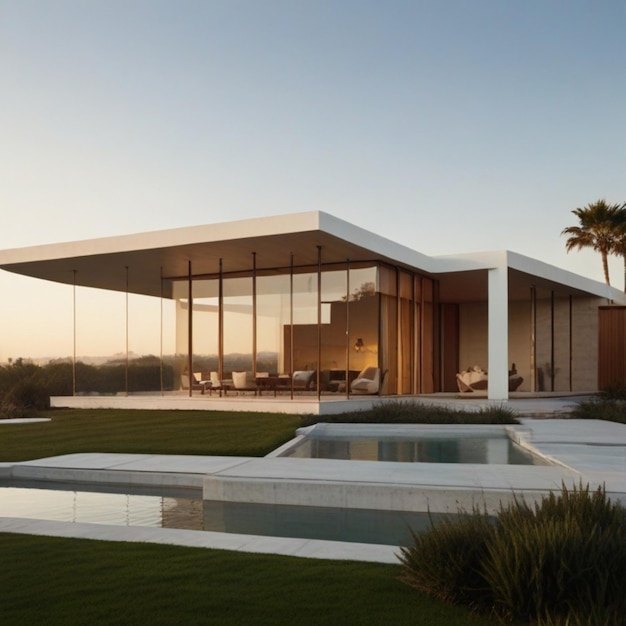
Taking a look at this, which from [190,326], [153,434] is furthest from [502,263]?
[153,434]

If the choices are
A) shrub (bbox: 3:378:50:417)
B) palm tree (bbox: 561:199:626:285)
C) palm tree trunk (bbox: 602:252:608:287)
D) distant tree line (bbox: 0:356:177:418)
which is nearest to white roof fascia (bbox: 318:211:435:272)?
distant tree line (bbox: 0:356:177:418)

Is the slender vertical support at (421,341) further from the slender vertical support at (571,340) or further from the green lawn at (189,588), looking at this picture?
the green lawn at (189,588)

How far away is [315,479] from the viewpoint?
7.41 m

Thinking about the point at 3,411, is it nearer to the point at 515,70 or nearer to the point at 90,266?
the point at 90,266

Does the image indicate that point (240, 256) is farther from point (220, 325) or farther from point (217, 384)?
point (217, 384)

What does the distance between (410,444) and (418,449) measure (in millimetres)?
627

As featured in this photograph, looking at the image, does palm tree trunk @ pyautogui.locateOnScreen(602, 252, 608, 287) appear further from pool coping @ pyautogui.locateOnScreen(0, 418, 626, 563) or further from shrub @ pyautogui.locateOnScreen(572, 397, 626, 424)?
pool coping @ pyautogui.locateOnScreen(0, 418, 626, 563)

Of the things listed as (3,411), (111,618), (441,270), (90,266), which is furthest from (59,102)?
(111,618)

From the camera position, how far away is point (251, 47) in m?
17.5

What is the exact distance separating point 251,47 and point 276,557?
1498 centimetres

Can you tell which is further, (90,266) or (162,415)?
(90,266)

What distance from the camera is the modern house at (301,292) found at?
15.9 m

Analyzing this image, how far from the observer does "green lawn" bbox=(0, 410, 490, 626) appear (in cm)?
373

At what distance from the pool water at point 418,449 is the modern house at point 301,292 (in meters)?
4.10
